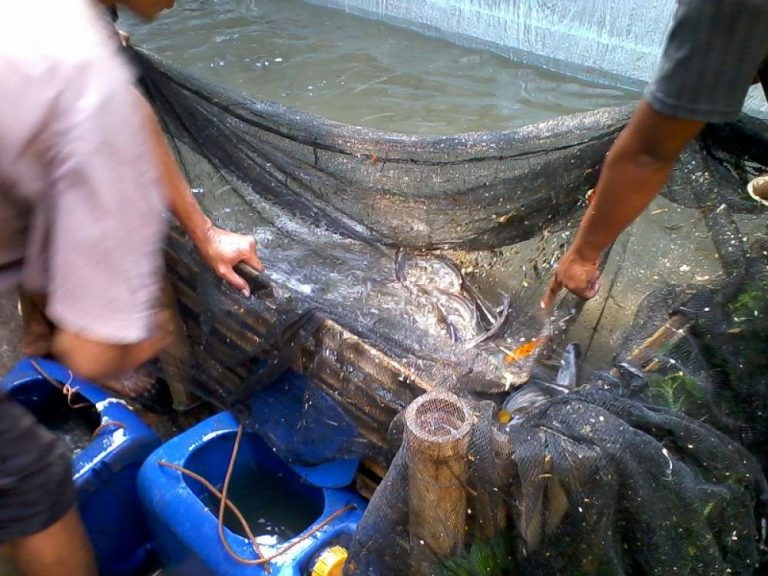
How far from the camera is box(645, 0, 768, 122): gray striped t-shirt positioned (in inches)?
55.8

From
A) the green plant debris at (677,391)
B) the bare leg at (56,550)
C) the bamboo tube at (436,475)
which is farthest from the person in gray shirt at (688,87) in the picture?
the bare leg at (56,550)

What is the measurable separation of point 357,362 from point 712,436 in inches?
39.4

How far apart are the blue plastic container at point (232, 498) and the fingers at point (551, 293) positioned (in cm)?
92

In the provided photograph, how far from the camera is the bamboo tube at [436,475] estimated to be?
1466 mm

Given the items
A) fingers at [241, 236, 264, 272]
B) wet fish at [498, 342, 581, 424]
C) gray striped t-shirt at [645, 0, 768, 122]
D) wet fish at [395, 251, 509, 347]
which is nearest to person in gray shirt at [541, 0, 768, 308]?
gray striped t-shirt at [645, 0, 768, 122]

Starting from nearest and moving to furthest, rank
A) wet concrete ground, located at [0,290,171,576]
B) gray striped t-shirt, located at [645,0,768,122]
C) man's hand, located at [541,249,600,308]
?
gray striped t-shirt, located at [645,0,768,122] < man's hand, located at [541,249,600,308] < wet concrete ground, located at [0,290,171,576]

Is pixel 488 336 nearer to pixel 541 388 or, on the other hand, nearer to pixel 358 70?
pixel 541 388

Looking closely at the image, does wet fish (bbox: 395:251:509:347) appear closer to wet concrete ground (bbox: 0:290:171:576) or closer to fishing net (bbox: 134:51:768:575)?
fishing net (bbox: 134:51:768:575)

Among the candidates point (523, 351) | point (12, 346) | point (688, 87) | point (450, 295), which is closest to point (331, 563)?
point (523, 351)

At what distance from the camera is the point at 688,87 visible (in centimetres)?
151

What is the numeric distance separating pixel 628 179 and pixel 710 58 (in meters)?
0.40

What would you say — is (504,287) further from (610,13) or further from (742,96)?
(610,13)

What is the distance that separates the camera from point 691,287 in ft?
7.09

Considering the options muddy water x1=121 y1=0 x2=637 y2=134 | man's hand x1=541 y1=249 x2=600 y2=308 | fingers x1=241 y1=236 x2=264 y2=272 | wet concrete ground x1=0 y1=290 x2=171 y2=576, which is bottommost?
wet concrete ground x1=0 y1=290 x2=171 y2=576
